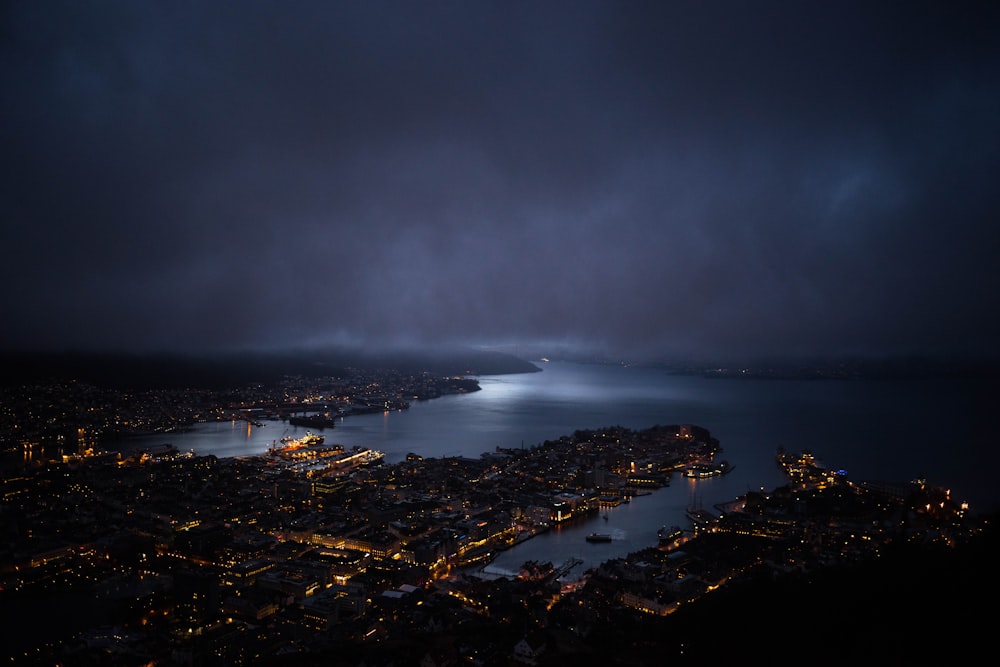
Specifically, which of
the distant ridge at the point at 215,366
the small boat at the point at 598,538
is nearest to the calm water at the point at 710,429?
the small boat at the point at 598,538

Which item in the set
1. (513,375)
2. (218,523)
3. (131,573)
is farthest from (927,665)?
(513,375)

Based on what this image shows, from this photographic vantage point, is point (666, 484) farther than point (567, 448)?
No

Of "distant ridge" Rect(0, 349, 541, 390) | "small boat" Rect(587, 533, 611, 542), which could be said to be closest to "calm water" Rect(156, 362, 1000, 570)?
"small boat" Rect(587, 533, 611, 542)

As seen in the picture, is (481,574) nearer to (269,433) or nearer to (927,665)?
(927,665)

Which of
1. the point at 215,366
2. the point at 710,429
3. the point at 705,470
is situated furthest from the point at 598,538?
the point at 215,366

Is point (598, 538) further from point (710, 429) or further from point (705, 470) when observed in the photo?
point (710, 429)
